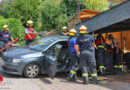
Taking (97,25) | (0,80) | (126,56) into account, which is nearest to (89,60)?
(97,25)

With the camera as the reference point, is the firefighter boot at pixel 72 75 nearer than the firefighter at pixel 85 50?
No

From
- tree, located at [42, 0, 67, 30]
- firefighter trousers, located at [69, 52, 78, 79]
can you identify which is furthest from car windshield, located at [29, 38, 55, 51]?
tree, located at [42, 0, 67, 30]

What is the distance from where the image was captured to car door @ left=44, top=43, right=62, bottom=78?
6102 mm

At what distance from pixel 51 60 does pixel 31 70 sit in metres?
0.90

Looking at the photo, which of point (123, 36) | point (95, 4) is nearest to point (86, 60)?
point (123, 36)

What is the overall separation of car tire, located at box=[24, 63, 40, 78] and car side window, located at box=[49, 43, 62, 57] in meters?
0.78

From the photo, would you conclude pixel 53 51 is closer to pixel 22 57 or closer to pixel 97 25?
pixel 22 57

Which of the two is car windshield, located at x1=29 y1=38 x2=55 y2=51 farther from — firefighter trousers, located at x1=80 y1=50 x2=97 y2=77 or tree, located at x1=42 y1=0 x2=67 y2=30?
tree, located at x1=42 y1=0 x2=67 y2=30

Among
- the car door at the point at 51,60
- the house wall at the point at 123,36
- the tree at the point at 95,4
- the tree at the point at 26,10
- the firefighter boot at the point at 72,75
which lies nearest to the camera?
the car door at the point at 51,60

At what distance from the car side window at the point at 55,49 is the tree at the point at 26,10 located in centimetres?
1804

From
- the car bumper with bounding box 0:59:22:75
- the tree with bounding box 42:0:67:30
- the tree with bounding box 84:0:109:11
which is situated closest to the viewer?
the car bumper with bounding box 0:59:22:75

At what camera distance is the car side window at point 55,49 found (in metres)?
6.96

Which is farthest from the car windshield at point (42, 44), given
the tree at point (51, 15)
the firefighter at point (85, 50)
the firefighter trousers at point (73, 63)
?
the tree at point (51, 15)

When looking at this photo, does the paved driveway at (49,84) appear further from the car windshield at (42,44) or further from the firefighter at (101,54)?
the car windshield at (42,44)
